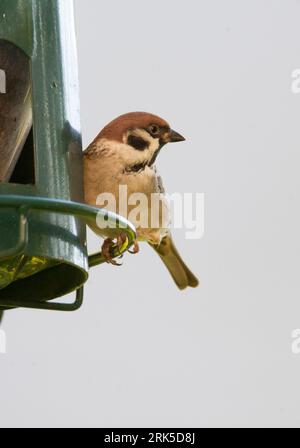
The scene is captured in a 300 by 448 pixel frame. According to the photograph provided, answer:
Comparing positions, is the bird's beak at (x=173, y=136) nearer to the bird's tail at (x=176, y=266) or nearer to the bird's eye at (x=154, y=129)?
the bird's eye at (x=154, y=129)

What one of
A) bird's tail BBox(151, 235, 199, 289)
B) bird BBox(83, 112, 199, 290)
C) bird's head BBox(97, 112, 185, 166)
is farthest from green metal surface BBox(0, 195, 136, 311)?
bird's tail BBox(151, 235, 199, 289)

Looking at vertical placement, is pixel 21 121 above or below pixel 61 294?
above

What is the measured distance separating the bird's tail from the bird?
566mm

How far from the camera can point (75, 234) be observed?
418 cm

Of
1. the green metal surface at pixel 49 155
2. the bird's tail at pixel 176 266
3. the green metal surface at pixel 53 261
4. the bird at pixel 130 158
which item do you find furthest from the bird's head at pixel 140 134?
the bird's tail at pixel 176 266

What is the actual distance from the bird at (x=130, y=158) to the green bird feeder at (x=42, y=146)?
8cm

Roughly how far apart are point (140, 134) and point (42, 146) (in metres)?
0.61

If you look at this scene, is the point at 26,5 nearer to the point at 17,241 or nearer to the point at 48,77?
the point at 48,77

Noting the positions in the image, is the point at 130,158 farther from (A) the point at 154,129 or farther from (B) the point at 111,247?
(B) the point at 111,247

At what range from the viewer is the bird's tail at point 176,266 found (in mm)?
5582

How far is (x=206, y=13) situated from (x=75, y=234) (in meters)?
3.55

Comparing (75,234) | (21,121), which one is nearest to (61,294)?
(75,234)
